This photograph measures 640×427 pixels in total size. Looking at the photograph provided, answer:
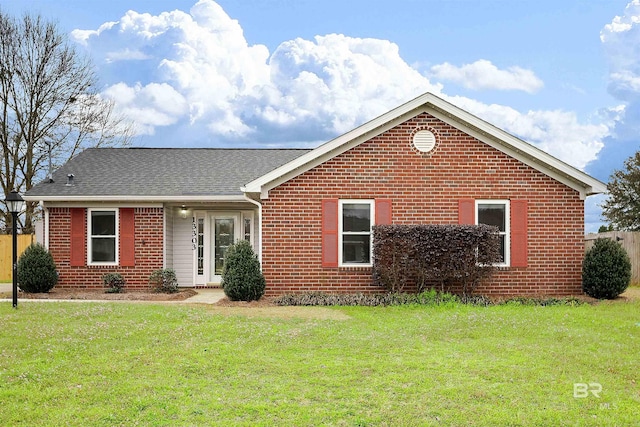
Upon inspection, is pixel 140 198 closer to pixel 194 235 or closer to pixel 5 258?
pixel 194 235

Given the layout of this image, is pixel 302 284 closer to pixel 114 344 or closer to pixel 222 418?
pixel 114 344

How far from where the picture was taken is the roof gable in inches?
630

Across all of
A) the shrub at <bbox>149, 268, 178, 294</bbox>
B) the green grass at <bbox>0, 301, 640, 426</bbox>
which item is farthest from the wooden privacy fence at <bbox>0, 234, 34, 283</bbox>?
the green grass at <bbox>0, 301, 640, 426</bbox>

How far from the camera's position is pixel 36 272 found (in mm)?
17891

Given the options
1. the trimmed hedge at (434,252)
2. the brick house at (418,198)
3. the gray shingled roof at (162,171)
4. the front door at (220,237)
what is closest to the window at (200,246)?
the front door at (220,237)

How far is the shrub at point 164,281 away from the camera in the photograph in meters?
18.4

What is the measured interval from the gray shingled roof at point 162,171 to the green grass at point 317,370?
687 centimetres

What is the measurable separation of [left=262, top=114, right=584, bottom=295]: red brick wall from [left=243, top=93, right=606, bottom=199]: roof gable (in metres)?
0.17

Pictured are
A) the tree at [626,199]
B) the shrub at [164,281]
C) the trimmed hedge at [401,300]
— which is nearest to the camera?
the trimmed hedge at [401,300]

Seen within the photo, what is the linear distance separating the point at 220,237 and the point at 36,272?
525cm

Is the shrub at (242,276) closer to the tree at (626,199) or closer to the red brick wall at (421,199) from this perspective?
the red brick wall at (421,199)

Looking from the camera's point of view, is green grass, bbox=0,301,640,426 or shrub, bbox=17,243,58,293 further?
shrub, bbox=17,243,58,293

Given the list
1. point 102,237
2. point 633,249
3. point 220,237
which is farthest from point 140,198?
point 633,249

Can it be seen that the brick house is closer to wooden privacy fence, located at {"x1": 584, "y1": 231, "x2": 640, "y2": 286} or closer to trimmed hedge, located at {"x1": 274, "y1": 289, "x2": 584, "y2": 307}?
trimmed hedge, located at {"x1": 274, "y1": 289, "x2": 584, "y2": 307}
